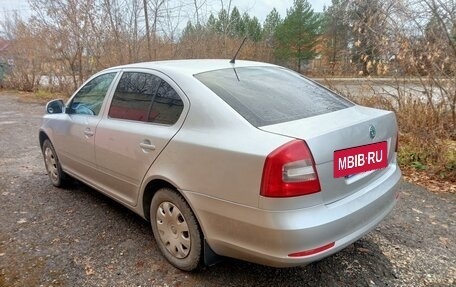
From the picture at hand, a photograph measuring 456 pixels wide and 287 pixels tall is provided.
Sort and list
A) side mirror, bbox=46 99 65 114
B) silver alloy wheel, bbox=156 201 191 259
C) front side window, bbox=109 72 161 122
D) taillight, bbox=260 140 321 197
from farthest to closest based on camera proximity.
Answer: side mirror, bbox=46 99 65 114 → front side window, bbox=109 72 161 122 → silver alloy wheel, bbox=156 201 191 259 → taillight, bbox=260 140 321 197

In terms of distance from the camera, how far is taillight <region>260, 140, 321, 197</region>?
6.13 ft

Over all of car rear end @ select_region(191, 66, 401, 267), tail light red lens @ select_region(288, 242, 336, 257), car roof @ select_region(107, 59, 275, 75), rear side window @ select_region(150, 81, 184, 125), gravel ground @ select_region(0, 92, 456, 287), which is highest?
car roof @ select_region(107, 59, 275, 75)

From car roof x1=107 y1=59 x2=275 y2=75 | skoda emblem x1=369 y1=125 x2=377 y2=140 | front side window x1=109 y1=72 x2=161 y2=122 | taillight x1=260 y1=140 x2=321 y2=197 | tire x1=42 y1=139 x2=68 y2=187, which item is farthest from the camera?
tire x1=42 y1=139 x2=68 y2=187

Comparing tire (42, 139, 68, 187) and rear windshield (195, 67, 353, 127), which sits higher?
rear windshield (195, 67, 353, 127)

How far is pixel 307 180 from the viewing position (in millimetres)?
1910

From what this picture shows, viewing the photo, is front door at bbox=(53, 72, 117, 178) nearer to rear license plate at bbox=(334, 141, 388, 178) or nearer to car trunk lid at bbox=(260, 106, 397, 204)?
car trunk lid at bbox=(260, 106, 397, 204)

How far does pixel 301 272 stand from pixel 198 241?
802 mm

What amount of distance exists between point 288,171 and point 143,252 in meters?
1.60

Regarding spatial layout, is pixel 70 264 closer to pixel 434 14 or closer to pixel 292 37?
pixel 434 14

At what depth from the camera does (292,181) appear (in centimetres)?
189

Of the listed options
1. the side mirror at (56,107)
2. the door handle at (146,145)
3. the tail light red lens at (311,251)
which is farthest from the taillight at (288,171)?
the side mirror at (56,107)

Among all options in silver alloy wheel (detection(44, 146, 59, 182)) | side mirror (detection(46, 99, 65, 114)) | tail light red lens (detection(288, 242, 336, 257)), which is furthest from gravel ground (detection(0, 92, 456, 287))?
side mirror (detection(46, 99, 65, 114))

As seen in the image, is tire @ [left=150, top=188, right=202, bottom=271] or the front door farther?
the front door

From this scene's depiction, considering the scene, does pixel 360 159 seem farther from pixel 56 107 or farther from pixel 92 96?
pixel 56 107
